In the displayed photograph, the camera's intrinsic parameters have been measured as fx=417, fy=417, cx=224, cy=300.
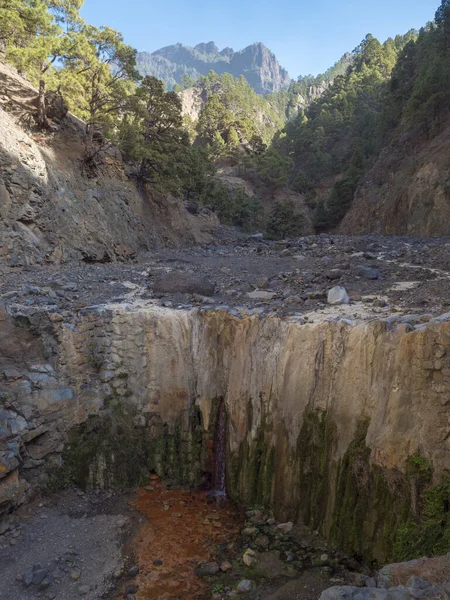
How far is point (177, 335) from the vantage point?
10.8m

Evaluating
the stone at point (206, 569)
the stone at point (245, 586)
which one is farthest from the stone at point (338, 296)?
the stone at point (206, 569)

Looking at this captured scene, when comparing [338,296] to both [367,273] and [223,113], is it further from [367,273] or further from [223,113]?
[223,113]

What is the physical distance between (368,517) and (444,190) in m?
20.5

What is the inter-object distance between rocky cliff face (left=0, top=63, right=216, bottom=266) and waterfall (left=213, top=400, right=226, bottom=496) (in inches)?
351

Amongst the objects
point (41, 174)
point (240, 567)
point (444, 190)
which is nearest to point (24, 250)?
point (41, 174)

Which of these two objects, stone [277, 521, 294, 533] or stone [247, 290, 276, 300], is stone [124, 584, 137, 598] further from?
stone [247, 290, 276, 300]

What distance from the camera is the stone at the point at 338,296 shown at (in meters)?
10.1

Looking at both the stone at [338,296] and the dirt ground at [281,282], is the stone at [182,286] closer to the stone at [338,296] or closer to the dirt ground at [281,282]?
the dirt ground at [281,282]

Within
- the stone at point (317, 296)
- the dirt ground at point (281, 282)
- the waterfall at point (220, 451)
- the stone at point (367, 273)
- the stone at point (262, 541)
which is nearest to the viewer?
the stone at point (262, 541)

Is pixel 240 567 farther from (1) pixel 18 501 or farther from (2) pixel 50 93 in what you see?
(2) pixel 50 93

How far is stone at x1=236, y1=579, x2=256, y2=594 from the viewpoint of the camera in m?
7.38

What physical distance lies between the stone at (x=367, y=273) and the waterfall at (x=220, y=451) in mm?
5645

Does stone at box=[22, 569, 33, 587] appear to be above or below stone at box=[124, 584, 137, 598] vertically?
above

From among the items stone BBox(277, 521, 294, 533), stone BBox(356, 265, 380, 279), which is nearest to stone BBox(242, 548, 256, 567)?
stone BBox(277, 521, 294, 533)
